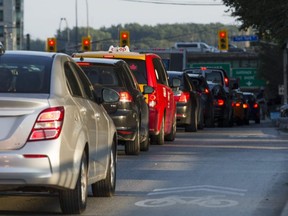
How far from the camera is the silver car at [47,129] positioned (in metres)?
8.85

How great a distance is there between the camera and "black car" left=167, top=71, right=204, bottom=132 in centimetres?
2453

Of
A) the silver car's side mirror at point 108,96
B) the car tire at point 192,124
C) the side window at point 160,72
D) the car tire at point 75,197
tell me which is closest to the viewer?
the car tire at point 75,197

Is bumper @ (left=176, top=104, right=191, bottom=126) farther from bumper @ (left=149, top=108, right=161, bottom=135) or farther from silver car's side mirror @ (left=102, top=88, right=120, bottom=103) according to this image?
silver car's side mirror @ (left=102, top=88, right=120, bottom=103)

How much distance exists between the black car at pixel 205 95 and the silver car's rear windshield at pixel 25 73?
1848 cm

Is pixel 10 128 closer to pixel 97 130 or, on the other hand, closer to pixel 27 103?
pixel 27 103

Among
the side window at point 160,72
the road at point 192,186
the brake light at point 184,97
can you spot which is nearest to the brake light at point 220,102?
the brake light at point 184,97

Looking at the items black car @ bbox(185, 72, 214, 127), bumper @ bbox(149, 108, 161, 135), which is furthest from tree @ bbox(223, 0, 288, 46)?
bumper @ bbox(149, 108, 161, 135)

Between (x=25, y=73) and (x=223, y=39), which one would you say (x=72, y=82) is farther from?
(x=223, y=39)

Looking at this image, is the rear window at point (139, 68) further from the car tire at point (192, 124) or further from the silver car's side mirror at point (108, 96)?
the silver car's side mirror at point (108, 96)

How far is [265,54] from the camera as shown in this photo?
84.6m

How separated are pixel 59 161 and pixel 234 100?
28127 millimetres

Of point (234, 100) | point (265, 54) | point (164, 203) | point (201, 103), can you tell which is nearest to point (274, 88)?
point (265, 54)

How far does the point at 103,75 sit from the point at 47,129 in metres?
7.40

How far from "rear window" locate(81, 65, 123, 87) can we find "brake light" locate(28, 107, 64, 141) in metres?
7.20
